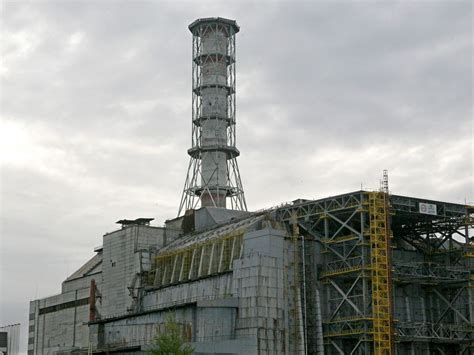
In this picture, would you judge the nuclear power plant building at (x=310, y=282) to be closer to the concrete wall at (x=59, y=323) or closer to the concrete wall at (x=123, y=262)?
the concrete wall at (x=123, y=262)

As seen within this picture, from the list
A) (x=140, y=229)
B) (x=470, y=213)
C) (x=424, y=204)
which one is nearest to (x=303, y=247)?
(x=424, y=204)

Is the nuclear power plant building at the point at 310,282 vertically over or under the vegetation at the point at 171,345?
over

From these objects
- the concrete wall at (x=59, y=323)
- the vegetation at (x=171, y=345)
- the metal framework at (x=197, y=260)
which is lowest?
the vegetation at (x=171, y=345)

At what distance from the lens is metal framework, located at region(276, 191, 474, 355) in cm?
8162

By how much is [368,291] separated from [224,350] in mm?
15269

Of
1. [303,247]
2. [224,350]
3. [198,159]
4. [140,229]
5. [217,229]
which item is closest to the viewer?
[224,350]

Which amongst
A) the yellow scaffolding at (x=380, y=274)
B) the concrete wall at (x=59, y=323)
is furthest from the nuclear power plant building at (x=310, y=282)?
the concrete wall at (x=59, y=323)

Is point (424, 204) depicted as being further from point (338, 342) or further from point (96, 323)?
point (96, 323)

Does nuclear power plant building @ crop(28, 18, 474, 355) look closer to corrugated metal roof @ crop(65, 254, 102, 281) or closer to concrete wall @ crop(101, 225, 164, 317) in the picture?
concrete wall @ crop(101, 225, 164, 317)

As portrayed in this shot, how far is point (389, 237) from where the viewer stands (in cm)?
8250

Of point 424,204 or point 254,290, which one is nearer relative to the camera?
point 254,290

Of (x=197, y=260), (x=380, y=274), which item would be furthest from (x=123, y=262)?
(x=380, y=274)

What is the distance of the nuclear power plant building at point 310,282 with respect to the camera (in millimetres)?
81875

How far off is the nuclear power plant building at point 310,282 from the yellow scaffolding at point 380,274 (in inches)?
4.2
